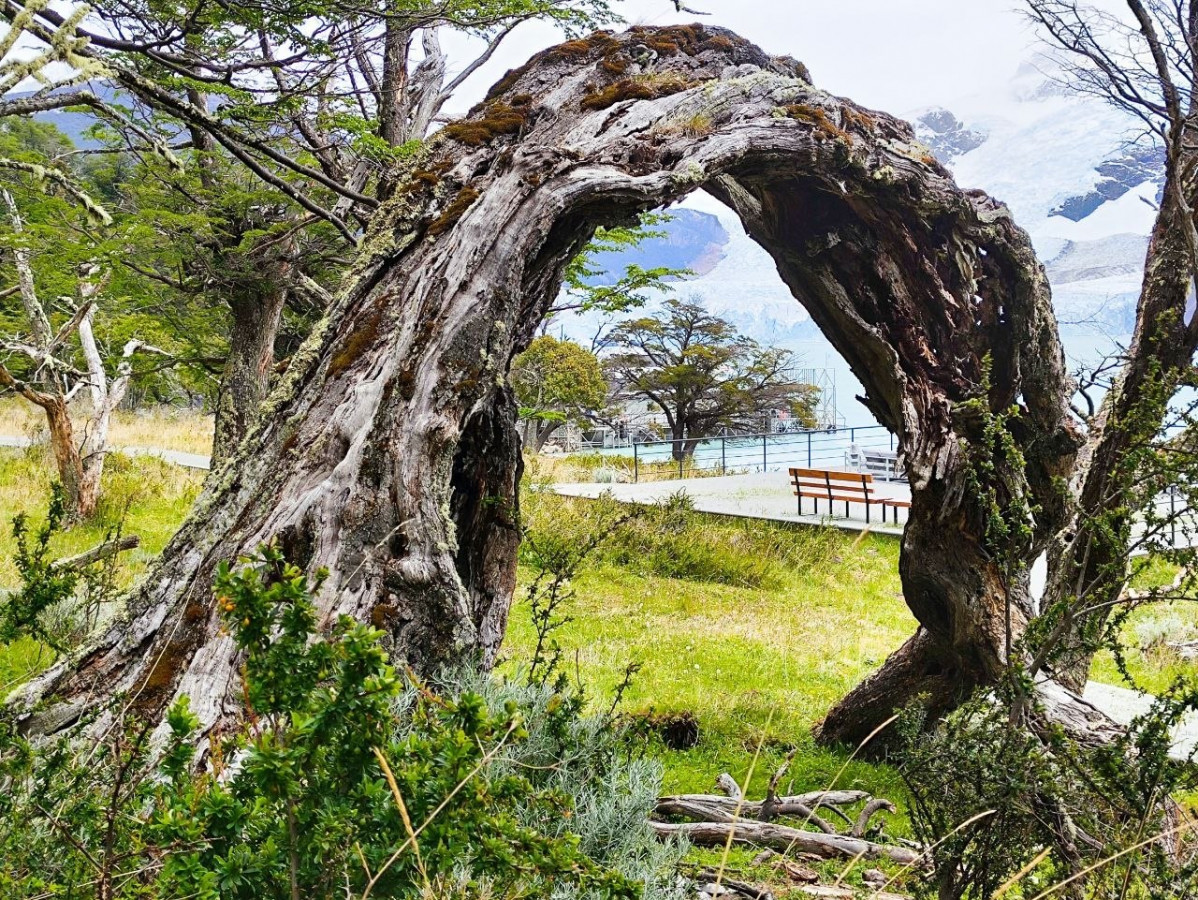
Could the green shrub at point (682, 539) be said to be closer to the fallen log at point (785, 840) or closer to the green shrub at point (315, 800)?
the fallen log at point (785, 840)

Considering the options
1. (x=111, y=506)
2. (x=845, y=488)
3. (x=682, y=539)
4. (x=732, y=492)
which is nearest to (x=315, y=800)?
(x=111, y=506)

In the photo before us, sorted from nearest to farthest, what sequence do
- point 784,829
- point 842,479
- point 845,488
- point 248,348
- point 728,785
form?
1. point 784,829
2. point 728,785
3. point 248,348
4. point 845,488
5. point 842,479

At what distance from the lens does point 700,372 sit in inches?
1252

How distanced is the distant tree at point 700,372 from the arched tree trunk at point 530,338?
2635 centimetres

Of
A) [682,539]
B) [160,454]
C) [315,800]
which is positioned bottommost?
[682,539]

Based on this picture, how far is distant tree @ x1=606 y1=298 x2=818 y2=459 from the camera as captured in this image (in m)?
32.0

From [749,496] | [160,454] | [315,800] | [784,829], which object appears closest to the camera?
[315,800]

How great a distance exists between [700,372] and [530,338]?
28655 mm

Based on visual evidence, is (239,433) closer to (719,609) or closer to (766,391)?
(719,609)

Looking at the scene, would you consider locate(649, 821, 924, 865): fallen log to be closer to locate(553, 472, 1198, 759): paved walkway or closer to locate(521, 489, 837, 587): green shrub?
locate(553, 472, 1198, 759): paved walkway

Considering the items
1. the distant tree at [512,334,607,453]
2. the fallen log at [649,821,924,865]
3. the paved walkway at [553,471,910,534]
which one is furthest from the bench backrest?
the distant tree at [512,334,607,453]

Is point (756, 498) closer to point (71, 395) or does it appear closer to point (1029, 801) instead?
point (71, 395)

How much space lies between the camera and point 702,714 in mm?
5715

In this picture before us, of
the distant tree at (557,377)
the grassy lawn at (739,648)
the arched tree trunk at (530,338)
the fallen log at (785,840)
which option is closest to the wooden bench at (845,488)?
the grassy lawn at (739,648)
